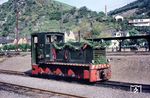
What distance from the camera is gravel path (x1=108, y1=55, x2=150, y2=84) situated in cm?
2066

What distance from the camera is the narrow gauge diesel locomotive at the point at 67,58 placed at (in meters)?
18.9

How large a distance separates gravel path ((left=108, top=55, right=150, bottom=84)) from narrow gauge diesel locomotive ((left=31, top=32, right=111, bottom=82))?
6.76ft

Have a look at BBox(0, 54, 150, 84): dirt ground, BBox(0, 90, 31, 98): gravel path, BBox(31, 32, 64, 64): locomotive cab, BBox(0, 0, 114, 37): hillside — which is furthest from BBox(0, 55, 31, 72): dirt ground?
BBox(0, 0, 114, 37): hillside

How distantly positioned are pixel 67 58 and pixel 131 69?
549 cm

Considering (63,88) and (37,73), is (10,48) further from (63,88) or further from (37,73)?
(63,88)

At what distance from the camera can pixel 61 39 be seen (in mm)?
22781

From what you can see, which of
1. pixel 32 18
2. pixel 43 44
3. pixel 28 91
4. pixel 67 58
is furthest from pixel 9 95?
pixel 32 18

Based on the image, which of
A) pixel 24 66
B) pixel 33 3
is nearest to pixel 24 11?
pixel 33 3

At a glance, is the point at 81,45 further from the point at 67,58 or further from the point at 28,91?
the point at 28,91

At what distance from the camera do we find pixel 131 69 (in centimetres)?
2277

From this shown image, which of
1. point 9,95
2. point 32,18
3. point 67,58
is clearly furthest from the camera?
point 32,18

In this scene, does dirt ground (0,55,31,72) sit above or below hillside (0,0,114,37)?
below

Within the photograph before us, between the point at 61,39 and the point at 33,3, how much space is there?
593 feet

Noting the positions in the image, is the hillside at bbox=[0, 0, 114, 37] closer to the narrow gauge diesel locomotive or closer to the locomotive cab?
the locomotive cab
